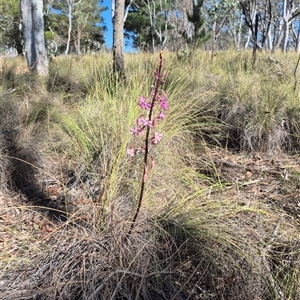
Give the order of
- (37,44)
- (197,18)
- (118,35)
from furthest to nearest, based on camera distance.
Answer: (197,18) < (37,44) < (118,35)

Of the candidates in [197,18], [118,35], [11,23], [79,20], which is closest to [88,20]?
[79,20]

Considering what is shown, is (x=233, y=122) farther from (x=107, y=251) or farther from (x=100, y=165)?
(x=107, y=251)

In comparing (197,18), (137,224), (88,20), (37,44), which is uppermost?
(88,20)

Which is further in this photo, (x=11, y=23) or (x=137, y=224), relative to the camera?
(x=11, y=23)

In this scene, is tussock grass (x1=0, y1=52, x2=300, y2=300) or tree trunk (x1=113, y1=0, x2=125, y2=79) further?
tree trunk (x1=113, y1=0, x2=125, y2=79)

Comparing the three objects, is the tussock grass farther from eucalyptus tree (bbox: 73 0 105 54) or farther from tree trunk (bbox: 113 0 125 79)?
eucalyptus tree (bbox: 73 0 105 54)

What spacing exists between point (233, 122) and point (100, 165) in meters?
1.74

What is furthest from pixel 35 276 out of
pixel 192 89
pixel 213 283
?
pixel 192 89

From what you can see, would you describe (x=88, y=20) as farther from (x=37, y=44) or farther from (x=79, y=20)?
(x=37, y=44)

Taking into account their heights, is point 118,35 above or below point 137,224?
above

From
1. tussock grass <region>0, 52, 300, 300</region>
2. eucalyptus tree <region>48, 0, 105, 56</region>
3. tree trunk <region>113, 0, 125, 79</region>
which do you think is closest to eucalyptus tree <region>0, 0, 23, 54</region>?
eucalyptus tree <region>48, 0, 105, 56</region>

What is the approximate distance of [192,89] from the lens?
3924 millimetres

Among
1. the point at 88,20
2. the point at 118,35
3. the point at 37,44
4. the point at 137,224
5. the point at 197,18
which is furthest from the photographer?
the point at 88,20

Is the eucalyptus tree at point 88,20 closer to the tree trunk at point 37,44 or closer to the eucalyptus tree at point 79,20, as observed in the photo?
the eucalyptus tree at point 79,20
